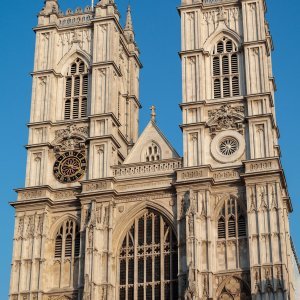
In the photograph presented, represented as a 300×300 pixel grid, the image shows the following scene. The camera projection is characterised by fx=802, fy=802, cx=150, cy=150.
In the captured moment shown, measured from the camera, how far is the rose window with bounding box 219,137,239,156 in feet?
136

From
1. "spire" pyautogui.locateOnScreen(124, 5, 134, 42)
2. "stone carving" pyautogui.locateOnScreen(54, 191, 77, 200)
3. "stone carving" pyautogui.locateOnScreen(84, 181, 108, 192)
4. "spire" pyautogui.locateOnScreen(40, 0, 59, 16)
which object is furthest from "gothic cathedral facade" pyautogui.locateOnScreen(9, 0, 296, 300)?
"spire" pyautogui.locateOnScreen(124, 5, 134, 42)

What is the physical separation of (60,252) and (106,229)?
285 centimetres

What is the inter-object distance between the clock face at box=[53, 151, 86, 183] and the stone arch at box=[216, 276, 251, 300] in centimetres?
1003

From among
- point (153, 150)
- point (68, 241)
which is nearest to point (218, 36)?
point (153, 150)

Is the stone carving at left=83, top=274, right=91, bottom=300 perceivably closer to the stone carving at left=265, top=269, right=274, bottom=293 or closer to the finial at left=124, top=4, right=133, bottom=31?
the stone carving at left=265, top=269, right=274, bottom=293

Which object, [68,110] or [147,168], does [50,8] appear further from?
[147,168]

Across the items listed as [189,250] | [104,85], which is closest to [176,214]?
[189,250]

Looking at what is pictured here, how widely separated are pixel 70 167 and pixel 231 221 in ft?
30.8

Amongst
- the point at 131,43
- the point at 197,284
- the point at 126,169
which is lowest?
the point at 197,284

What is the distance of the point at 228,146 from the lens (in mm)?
41625

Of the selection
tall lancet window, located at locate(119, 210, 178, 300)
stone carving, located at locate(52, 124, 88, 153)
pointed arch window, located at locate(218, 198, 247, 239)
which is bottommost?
tall lancet window, located at locate(119, 210, 178, 300)

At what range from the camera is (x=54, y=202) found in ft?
139

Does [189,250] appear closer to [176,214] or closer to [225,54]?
[176,214]

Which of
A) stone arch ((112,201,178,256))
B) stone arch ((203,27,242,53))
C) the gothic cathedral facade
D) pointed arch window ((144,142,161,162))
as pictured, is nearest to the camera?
the gothic cathedral facade
